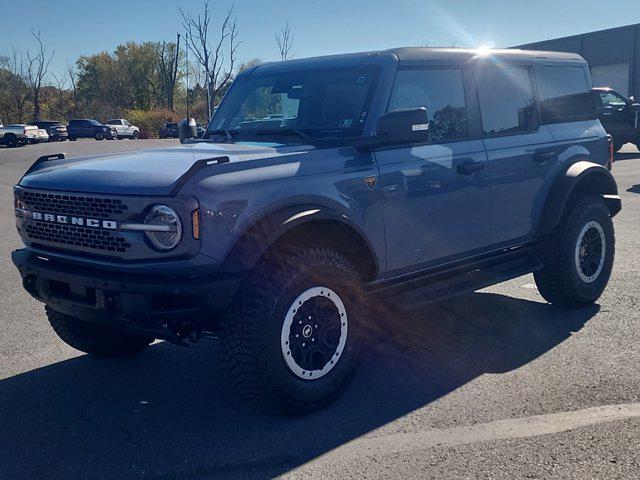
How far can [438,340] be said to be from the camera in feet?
16.9

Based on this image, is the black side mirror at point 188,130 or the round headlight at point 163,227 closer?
the round headlight at point 163,227

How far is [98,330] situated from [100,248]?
118 centimetres

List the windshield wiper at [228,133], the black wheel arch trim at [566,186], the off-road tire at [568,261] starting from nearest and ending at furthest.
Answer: the windshield wiper at [228,133] < the black wheel arch trim at [566,186] < the off-road tire at [568,261]

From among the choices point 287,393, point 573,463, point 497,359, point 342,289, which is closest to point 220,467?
point 287,393

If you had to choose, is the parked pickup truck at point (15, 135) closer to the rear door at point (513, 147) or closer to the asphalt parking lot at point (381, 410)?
the asphalt parking lot at point (381, 410)

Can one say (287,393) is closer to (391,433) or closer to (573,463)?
(391,433)

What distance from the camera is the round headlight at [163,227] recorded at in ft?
11.3

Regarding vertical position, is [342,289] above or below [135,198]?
below

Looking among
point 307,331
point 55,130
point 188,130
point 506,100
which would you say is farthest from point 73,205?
point 55,130

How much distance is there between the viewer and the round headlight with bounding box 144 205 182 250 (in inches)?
136

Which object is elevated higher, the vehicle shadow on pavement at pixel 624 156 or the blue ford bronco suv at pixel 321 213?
the blue ford bronco suv at pixel 321 213

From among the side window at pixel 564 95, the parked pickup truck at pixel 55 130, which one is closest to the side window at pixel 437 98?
the side window at pixel 564 95

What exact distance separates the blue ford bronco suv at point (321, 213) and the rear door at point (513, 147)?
16 millimetres

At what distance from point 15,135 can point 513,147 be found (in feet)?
138
